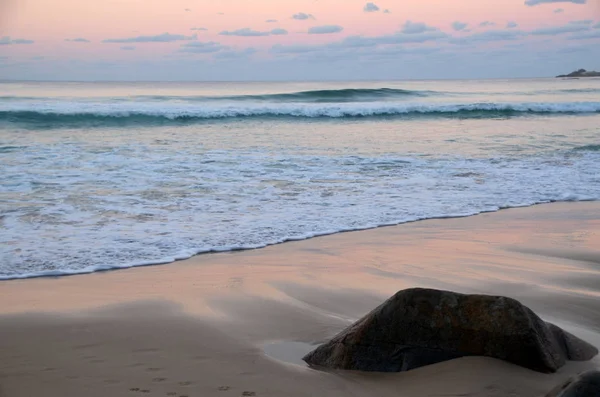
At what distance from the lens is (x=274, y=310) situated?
423 cm

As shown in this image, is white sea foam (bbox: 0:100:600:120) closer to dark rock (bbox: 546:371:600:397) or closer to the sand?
the sand

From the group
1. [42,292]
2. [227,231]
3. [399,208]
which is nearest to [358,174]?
[399,208]

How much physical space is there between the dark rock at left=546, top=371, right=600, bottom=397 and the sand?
0.60 metres

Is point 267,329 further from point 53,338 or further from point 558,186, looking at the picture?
point 558,186

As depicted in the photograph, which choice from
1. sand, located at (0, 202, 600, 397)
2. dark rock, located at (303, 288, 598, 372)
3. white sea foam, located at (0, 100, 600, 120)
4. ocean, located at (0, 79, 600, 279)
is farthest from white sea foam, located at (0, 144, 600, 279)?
white sea foam, located at (0, 100, 600, 120)

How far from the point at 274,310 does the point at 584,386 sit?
2.34 meters

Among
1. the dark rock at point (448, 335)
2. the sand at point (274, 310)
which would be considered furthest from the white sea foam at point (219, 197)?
the dark rock at point (448, 335)

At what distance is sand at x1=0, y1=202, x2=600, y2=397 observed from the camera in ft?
9.71

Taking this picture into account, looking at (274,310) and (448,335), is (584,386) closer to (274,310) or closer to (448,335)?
(448,335)

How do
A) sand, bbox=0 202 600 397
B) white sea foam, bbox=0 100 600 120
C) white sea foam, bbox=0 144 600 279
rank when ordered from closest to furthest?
sand, bbox=0 202 600 397, white sea foam, bbox=0 144 600 279, white sea foam, bbox=0 100 600 120

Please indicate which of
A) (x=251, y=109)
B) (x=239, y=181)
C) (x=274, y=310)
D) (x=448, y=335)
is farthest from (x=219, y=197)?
(x=251, y=109)

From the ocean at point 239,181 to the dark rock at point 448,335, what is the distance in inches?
111

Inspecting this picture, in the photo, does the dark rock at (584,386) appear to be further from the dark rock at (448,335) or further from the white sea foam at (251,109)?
the white sea foam at (251,109)

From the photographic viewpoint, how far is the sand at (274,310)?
2.96 m
